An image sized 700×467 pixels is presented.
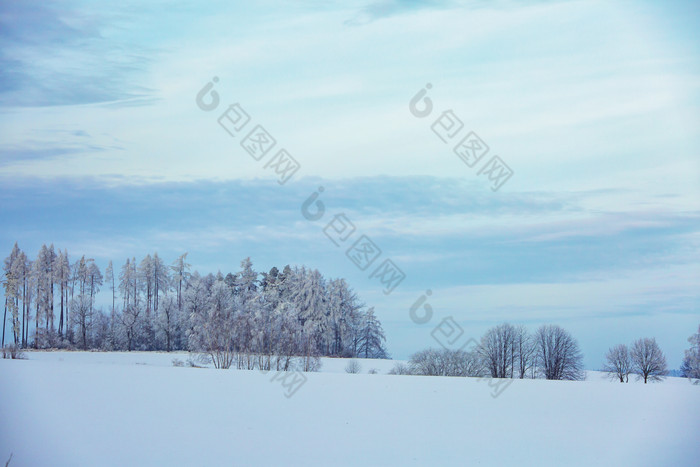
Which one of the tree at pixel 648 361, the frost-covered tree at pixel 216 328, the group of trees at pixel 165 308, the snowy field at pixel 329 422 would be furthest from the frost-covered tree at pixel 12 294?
the tree at pixel 648 361

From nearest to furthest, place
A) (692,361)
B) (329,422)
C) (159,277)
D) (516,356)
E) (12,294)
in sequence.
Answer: (329,422) < (692,361) < (516,356) < (12,294) < (159,277)

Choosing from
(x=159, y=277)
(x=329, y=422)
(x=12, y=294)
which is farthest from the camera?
(x=159, y=277)

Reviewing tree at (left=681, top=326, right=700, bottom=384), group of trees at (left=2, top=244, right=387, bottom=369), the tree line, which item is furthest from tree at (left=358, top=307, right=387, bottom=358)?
tree at (left=681, top=326, right=700, bottom=384)

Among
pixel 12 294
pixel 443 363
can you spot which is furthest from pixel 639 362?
pixel 12 294

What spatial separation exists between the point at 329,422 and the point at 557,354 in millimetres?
31398

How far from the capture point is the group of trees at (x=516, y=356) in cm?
4312

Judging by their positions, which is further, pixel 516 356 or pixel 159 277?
pixel 159 277

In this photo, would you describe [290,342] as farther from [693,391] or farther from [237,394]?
[693,391]

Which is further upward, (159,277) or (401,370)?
(159,277)

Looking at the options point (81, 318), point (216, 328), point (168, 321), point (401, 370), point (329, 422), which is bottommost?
point (329, 422)

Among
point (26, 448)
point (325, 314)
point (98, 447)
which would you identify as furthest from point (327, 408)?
point (325, 314)

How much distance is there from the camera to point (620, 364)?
138 ft

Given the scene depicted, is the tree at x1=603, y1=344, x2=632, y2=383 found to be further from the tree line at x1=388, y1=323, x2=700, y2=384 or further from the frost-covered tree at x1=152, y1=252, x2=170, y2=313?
the frost-covered tree at x1=152, y1=252, x2=170, y2=313

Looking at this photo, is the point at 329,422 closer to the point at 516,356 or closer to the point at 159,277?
the point at 516,356
